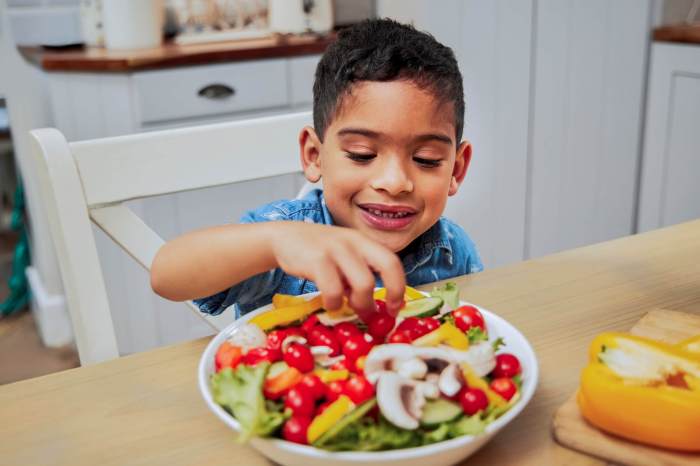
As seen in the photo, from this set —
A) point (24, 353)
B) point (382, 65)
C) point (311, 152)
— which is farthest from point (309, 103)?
point (382, 65)

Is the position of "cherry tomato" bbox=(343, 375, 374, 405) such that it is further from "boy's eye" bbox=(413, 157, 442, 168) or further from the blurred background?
the blurred background

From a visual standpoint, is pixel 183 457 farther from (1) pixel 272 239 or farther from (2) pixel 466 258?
(2) pixel 466 258

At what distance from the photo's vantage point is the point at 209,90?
7.37ft

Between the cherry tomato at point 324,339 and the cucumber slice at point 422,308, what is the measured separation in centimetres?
7

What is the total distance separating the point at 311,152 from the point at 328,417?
579 millimetres

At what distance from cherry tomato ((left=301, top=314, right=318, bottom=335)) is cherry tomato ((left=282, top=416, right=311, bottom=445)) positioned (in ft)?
0.42

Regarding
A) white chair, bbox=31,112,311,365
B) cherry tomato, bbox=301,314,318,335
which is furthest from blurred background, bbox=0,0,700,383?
cherry tomato, bbox=301,314,318,335

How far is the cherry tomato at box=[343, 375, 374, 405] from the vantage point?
0.56 meters

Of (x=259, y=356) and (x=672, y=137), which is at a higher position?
(x=259, y=356)

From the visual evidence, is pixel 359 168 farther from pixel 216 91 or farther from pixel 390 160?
pixel 216 91

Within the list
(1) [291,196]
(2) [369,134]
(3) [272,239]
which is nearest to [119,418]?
(3) [272,239]

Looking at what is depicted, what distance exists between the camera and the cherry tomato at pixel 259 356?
0.62 metres

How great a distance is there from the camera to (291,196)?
2391 mm

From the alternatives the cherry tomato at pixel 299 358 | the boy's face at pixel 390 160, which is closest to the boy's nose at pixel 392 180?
Result: the boy's face at pixel 390 160
